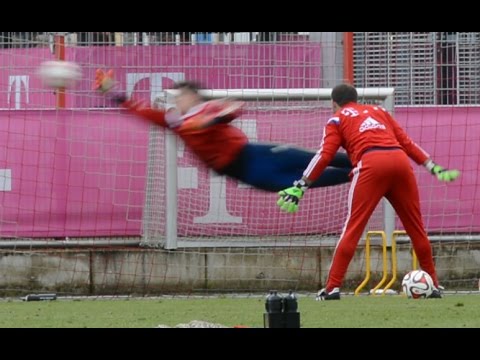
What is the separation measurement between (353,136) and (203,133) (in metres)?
1.33

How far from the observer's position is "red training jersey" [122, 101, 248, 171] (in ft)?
37.1

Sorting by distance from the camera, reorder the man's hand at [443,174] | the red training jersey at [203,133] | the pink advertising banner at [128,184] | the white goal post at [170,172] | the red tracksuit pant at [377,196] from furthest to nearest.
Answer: the pink advertising banner at [128,184] < the white goal post at [170,172] < the man's hand at [443,174] < the red training jersey at [203,133] < the red tracksuit pant at [377,196]

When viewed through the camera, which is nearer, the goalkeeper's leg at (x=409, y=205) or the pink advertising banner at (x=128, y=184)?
the goalkeeper's leg at (x=409, y=205)

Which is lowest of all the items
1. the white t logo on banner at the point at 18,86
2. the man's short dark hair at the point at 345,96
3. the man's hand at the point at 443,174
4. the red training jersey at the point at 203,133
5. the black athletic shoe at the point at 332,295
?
the black athletic shoe at the point at 332,295

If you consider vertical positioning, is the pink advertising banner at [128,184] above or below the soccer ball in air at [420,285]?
above

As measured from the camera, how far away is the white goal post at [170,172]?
49.3ft

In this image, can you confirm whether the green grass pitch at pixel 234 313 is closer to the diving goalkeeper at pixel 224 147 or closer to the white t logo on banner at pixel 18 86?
the diving goalkeeper at pixel 224 147

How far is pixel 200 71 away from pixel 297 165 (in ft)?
13.7

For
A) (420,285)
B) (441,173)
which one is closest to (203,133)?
(441,173)

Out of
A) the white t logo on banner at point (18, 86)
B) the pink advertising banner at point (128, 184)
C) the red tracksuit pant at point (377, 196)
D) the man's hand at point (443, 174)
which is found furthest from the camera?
the white t logo on banner at point (18, 86)

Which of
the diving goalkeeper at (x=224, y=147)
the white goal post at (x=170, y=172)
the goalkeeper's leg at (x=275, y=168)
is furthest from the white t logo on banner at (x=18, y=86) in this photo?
the goalkeeper's leg at (x=275, y=168)

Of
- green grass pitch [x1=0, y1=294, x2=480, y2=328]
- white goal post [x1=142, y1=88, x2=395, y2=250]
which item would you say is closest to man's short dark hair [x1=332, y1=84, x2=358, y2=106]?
green grass pitch [x1=0, y1=294, x2=480, y2=328]

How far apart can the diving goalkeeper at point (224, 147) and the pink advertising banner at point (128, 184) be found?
11.2 feet
